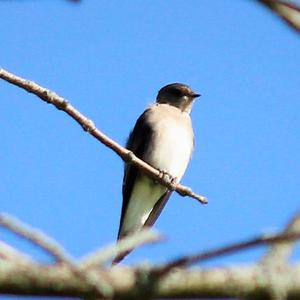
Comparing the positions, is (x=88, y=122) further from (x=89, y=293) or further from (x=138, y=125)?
(x=138, y=125)

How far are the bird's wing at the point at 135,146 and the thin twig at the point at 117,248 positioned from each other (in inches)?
308

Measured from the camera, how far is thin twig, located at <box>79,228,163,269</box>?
1247 millimetres

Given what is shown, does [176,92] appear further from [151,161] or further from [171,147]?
[151,161]

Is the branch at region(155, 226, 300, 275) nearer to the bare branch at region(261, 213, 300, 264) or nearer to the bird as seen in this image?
the bare branch at region(261, 213, 300, 264)

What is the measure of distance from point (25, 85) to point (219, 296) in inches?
111

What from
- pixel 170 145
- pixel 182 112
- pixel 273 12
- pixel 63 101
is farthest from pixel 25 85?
pixel 182 112

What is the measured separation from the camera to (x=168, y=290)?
123 centimetres

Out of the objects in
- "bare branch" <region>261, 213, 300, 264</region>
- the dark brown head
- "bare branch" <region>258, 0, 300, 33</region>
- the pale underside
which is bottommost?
"bare branch" <region>261, 213, 300, 264</region>

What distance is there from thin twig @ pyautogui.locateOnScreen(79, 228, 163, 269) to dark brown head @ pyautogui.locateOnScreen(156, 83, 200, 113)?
905cm

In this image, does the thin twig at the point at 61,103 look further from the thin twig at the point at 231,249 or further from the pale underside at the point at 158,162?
the pale underside at the point at 158,162

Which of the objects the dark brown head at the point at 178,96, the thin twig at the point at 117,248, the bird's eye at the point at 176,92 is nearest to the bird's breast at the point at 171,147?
the dark brown head at the point at 178,96

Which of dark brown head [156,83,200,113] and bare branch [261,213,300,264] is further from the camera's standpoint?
dark brown head [156,83,200,113]

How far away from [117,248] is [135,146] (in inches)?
321

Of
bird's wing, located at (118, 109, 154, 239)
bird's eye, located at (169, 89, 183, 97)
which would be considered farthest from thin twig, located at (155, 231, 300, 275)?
bird's eye, located at (169, 89, 183, 97)
